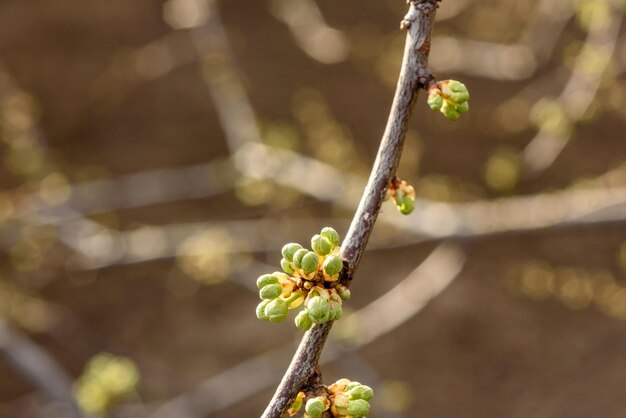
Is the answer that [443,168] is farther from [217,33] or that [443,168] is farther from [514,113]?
[217,33]

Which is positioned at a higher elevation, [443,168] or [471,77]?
[471,77]

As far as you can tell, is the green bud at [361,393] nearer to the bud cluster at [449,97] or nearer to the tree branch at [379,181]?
the tree branch at [379,181]

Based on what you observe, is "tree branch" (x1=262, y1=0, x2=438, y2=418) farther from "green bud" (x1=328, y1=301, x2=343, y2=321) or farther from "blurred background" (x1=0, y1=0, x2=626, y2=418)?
"blurred background" (x1=0, y1=0, x2=626, y2=418)

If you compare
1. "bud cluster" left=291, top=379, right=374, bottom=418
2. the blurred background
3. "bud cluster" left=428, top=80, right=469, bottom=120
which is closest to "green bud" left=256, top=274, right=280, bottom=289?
"bud cluster" left=291, top=379, right=374, bottom=418

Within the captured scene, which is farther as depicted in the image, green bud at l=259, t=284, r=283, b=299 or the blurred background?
the blurred background

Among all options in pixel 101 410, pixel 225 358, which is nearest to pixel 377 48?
pixel 225 358
